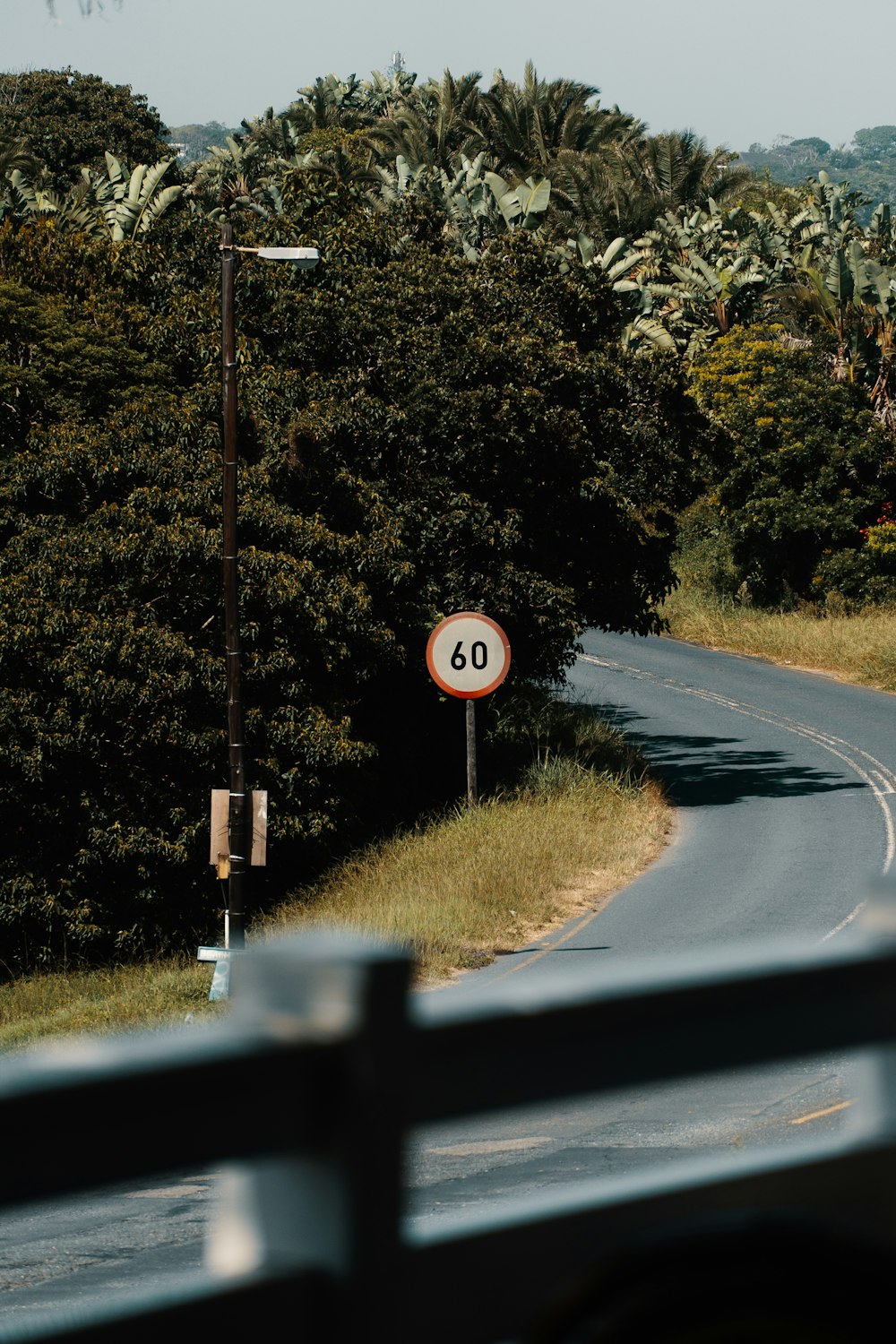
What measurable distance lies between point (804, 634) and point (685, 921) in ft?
90.4

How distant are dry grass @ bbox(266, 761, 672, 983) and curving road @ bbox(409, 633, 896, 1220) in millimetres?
550

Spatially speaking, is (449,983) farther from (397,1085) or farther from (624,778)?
(397,1085)

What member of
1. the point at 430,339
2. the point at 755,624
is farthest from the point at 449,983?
the point at 755,624

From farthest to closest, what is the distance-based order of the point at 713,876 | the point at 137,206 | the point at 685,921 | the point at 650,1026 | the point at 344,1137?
the point at 137,206 < the point at 713,876 < the point at 685,921 < the point at 650,1026 < the point at 344,1137

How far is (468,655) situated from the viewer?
65.9ft

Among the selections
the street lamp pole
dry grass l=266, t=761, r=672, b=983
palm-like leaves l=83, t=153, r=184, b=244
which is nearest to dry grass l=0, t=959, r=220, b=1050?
the street lamp pole

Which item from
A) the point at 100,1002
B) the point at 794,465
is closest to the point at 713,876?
the point at 100,1002

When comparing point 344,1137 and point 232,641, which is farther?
point 232,641

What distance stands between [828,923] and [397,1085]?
16520 mm

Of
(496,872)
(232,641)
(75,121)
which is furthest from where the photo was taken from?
(75,121)

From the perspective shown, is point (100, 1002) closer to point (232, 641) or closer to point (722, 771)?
point (232, 641)

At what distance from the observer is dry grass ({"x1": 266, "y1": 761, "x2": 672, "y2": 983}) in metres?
19.2

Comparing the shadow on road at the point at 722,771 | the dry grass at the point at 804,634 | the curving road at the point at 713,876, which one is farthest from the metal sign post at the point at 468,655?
the dry grass at the point at 804,634

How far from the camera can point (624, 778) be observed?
27.7 meters
